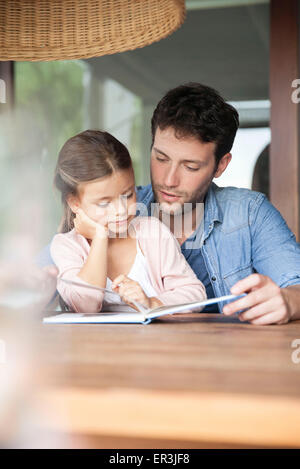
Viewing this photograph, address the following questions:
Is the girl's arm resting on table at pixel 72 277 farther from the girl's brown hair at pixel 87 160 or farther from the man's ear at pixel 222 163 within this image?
the man's ear at pixel 222 163

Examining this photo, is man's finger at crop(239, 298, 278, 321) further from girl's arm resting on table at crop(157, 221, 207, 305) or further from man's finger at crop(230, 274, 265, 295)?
girl's arm resting on table at crop(157, 221, 207, 305)

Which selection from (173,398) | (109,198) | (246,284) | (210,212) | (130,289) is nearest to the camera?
(173,398)

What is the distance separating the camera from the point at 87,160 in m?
1.34

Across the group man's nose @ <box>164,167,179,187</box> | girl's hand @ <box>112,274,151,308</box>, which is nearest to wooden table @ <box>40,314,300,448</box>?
girl's hand @ <box>112,274,151,308</box>

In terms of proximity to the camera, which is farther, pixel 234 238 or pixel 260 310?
pixel 234 238

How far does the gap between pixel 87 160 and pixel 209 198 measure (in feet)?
1.77

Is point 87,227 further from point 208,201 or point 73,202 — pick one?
point 208,201

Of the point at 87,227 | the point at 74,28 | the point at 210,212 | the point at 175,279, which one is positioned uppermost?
the point at 74,28

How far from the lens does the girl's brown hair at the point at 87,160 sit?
1.33m

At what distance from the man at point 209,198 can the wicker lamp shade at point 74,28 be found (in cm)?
41

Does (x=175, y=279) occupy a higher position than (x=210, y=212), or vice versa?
(x=210, y=212)

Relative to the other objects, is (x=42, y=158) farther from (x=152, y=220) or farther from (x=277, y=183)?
(x=152, y=220)

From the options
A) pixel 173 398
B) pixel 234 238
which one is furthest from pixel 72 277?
pixel 173 398

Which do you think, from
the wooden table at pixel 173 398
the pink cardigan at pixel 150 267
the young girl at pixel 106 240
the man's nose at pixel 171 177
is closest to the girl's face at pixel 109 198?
the young girl at pixel 106 240
